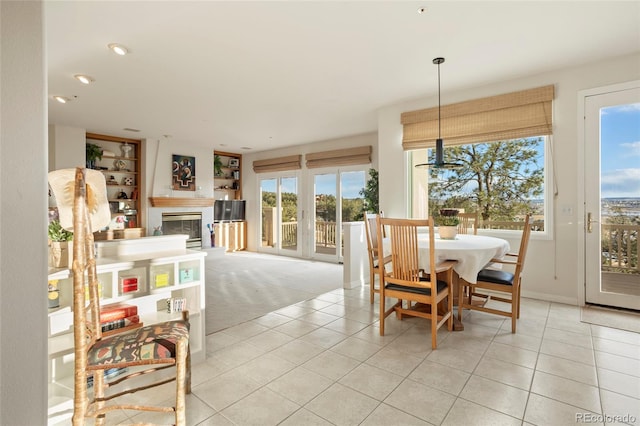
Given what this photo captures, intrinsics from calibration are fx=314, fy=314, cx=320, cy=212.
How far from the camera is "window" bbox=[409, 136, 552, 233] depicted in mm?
3758

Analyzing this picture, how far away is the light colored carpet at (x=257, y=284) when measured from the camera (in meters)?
3.42

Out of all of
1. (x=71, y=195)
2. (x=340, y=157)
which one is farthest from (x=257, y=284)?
(x=71, y=195)

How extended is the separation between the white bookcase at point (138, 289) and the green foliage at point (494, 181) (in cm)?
315

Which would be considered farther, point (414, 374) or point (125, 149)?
point (125, 149)

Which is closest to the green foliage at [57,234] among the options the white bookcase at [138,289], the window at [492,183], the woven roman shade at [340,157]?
the white bookcase at [138,289]

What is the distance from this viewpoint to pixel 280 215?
790cm

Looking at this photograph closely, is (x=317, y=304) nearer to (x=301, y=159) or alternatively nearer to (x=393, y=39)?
(x=393, y=39)

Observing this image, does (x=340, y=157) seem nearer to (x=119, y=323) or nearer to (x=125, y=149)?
(x=125, y=149)

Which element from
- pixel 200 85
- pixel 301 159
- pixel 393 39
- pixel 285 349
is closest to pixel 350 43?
pixel 393 39

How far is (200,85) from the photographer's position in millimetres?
3842

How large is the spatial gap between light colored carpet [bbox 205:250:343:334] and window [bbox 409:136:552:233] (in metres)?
1.90

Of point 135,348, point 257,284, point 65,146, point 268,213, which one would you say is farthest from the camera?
point 268,213

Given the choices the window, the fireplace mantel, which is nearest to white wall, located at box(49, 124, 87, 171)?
the fireplace mantel

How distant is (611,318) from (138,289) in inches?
164
